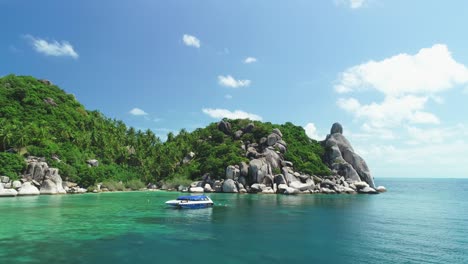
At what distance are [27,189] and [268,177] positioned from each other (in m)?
59.1

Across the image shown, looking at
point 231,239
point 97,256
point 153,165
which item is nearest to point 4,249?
point 97,256

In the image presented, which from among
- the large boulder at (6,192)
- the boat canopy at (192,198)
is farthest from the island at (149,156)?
the boat canopy at (192,198)

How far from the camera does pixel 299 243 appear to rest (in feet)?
88.9

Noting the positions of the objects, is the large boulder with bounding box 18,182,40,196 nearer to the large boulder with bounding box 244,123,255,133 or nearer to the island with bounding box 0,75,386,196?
the island with bounding box 0,75,386,196

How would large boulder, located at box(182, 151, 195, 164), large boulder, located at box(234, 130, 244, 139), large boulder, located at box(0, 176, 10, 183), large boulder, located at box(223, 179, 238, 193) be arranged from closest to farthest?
large boulder, located at box(0, 176, 10, 183), large boulder, located at box(223, 179, 238, 193), large boulder, located at box(182, 151, 195, 164), large boulder, located at box(234, 130, 244, 139)

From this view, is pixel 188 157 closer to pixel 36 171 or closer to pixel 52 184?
pixel 52 184

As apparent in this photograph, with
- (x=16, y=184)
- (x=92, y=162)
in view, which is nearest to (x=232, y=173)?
(x=92, y=162)

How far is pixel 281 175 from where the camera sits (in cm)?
8794

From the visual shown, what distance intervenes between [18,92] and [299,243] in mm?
116905

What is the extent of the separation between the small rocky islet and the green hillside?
8.65 ft

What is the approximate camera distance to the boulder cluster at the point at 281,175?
86562 millimetres

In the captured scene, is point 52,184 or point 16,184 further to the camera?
point 52,184

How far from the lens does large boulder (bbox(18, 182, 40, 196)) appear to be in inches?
2559

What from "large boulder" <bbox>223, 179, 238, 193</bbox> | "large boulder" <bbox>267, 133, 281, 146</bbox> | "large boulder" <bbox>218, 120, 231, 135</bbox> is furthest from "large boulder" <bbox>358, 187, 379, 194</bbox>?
"large boulder" <bbox>218, 120, 231, 135</bbox>
